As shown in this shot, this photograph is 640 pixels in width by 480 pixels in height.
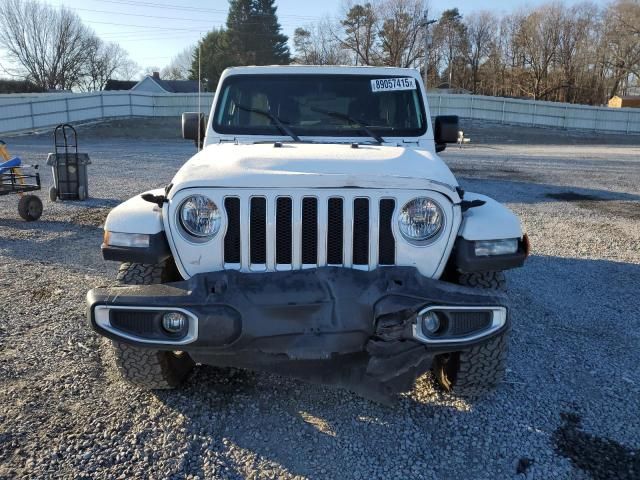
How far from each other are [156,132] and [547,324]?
2868cm

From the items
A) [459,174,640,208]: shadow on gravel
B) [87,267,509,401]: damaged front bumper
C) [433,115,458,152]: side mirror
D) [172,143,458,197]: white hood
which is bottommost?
[459,174,640,208]: shadow on gravel

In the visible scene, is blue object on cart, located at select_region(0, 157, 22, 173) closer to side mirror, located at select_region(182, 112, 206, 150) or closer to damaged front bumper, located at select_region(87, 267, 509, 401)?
side mirror, located at select_region(182, 112, 206, 150)

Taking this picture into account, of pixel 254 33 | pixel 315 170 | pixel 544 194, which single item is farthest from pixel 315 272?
pixel 254 33

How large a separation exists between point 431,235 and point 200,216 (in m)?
1.23

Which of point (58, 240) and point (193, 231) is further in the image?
point (58, 240)

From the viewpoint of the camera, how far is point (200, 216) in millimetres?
3078

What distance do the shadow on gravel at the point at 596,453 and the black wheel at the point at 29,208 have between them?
25.9 ft

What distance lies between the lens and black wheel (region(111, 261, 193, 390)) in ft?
11.1

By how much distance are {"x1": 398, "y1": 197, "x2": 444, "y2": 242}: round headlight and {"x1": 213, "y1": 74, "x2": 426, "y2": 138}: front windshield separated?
1.48 m

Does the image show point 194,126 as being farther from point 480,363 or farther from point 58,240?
point 58,240

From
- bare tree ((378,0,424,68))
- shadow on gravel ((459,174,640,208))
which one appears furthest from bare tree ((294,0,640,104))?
shadow on gravel ((459,174,640,208))

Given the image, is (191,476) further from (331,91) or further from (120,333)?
(331,91)

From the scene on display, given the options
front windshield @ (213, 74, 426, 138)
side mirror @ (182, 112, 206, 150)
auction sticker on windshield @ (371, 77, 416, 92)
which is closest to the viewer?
front windshield @ (213, 74, 426, 138)

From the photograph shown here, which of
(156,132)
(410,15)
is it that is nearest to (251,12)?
(410,15)
